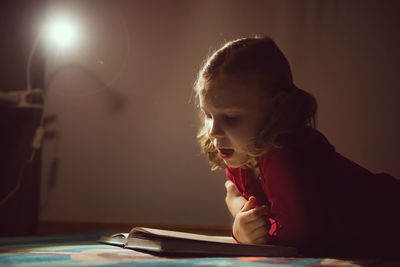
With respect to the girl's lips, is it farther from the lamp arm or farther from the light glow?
the light glow

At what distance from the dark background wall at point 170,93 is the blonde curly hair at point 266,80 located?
2.48ft

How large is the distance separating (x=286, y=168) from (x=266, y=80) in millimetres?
179

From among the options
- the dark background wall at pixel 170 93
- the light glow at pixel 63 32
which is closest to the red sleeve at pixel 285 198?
the dark background wall at pixel 170 93

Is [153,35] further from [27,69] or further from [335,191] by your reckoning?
[335,191]

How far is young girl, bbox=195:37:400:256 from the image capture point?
2.01 feet

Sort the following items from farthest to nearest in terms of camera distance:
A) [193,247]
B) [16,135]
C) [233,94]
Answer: [16,135], [233,94], [193,247]

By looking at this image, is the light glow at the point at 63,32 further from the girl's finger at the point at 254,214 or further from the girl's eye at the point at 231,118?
the girl's finger at the point at 254,214

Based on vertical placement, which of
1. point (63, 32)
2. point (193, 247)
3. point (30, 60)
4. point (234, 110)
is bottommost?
point (193, 247)

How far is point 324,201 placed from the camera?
626mm

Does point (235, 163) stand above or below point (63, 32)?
below

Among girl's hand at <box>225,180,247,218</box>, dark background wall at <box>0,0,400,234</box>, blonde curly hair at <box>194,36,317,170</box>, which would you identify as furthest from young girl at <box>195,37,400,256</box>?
dark background wall at <box>0,0,400,234</box>

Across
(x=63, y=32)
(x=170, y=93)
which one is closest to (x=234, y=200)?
(x=170, y=93)

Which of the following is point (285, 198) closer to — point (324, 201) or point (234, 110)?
point (324, 201)

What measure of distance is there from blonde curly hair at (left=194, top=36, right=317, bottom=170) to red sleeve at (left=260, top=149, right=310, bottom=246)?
0.15 feet
